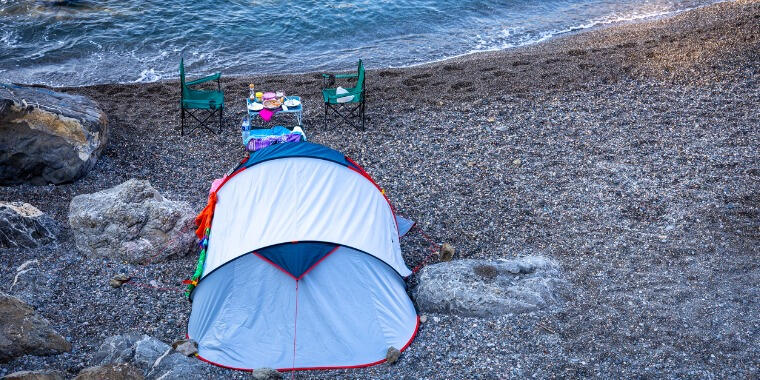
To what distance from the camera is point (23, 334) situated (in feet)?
21.6

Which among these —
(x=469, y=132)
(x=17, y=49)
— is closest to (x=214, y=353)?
(x=469, y=132)

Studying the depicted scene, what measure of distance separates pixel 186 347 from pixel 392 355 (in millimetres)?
2207

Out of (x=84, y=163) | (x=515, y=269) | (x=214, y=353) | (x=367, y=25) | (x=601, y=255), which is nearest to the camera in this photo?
(x=214, y=353)

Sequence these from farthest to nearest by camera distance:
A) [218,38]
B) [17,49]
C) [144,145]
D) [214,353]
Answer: [218,38]
[17,49]
[144,145]
[214,353]

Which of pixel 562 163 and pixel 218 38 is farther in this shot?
A: pixel 218 38

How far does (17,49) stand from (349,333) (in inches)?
626

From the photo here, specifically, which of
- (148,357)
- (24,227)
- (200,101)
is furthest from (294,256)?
(200,101)

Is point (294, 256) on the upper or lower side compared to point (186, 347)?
A: upper

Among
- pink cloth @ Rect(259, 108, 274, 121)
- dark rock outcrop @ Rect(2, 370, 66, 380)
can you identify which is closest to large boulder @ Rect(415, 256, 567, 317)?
dark rock outcrop @ Rect(2, 370, 66, 380)

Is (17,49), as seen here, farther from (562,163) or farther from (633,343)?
(633,343)

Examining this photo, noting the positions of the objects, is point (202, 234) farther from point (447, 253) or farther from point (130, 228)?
point (447, 253)

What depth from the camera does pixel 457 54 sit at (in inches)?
755

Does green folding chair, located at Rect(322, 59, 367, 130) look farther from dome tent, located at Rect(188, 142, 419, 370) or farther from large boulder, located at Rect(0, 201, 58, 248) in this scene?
large boulder, located at Rect(0, 201, 58, 248)

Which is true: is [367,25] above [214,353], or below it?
above
